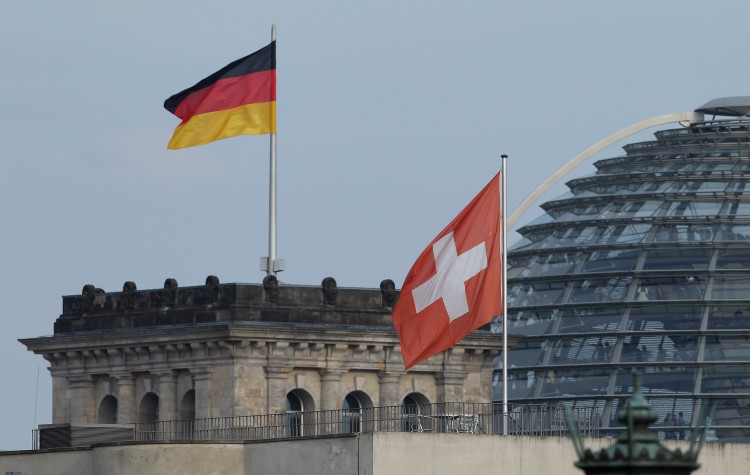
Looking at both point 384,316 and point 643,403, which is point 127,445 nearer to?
point 384,316

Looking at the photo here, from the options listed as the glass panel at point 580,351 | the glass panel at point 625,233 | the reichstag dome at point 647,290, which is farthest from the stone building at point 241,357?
the glass panel at point 625,233

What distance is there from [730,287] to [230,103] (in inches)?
1932

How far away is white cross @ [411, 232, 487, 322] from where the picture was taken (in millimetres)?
44219

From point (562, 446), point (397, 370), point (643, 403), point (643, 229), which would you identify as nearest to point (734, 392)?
point (643, 229)

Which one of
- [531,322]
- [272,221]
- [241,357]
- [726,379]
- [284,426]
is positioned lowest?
[284,426]

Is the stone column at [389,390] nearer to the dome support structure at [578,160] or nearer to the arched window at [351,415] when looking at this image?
the arched window at [351,415]

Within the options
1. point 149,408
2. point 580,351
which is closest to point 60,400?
point 149,408

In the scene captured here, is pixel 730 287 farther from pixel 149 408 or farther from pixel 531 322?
pixel 149 408

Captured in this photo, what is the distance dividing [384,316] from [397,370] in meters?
1.41

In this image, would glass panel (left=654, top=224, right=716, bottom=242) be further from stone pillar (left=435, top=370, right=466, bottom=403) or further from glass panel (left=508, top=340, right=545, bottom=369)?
stone pillar (left=435, top=370, right=466, bottom=403)

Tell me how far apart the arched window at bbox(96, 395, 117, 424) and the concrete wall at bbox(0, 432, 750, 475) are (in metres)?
9.52

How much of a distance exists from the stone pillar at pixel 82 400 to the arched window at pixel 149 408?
1.82 meters

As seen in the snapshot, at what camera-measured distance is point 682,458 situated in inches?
611

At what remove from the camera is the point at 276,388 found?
55.8 m
